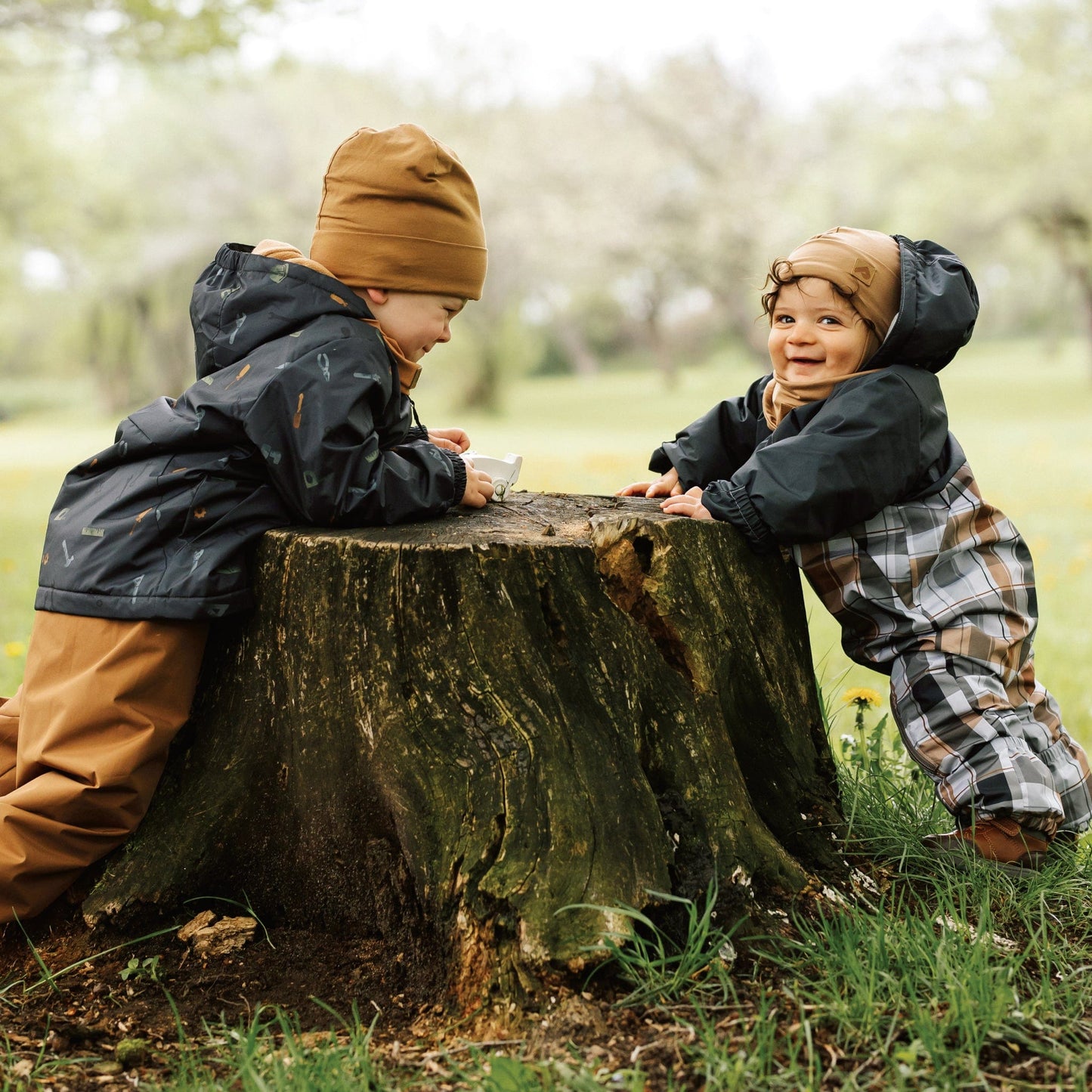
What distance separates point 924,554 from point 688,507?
566 millimetres

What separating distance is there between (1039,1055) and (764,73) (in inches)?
1233

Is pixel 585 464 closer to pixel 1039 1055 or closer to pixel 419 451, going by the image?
pixel 419 451

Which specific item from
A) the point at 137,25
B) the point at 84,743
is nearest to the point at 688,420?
the point at 137,25

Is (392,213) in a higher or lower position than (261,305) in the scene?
higher

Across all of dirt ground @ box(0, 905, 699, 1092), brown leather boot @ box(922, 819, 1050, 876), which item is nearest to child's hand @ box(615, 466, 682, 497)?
brown leather boot @ box(922, 819, 1050, 876)

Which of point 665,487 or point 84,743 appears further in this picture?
point 665,487

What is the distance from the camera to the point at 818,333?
2.77m

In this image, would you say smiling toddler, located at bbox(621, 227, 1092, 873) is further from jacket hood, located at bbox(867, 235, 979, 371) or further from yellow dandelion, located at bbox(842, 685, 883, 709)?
yellow dandelion, located at bbox(842, 685, 883, 709)

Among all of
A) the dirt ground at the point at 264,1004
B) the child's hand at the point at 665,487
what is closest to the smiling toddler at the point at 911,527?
the child's hand at the point at 665,487

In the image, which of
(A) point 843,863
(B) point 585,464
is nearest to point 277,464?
(A) point 843,863

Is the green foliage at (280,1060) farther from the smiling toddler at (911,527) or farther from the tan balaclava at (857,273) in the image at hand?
the tan balaclava at (857,273)

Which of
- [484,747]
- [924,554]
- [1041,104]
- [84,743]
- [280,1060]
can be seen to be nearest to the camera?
[280,1060]

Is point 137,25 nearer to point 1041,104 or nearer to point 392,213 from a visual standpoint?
point 392,213

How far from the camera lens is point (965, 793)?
2.63 m
